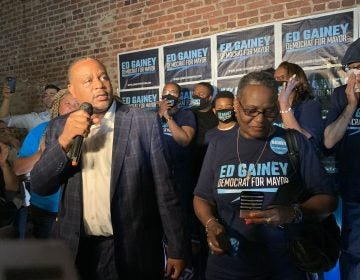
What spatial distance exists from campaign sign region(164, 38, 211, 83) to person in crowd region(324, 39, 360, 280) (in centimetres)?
227

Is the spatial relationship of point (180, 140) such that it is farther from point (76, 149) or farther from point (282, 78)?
point (76, 149)

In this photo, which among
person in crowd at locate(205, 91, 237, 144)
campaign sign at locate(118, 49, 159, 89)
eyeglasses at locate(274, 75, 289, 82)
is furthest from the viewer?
campaign sign at locate(118, 49, 159, 89)

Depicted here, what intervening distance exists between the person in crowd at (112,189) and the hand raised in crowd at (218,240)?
0.80 ft

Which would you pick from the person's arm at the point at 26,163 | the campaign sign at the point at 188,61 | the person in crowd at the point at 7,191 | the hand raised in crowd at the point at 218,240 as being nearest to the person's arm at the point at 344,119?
the hand raised in crowd at the point at 218,240

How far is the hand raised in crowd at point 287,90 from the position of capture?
3219 millimetres

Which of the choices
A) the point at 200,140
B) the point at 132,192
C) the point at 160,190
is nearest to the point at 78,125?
the point at 132,192

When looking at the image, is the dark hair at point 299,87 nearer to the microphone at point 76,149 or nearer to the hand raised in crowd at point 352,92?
the hand raised in crowd at point 352,92

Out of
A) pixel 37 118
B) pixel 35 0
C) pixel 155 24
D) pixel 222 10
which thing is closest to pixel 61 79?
pixel 37 118

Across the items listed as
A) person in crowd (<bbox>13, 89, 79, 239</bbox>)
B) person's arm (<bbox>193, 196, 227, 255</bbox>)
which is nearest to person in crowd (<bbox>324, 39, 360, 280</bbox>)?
person's arm (<bbox>193, 196, 227, 255</bbox>)

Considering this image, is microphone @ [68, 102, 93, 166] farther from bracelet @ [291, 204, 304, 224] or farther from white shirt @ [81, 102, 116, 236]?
bracelet @ [291, 204, 304, 224]

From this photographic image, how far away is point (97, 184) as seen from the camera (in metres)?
2.08

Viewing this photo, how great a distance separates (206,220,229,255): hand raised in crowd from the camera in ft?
6.36

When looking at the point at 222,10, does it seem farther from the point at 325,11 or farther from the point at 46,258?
the point at 46,258

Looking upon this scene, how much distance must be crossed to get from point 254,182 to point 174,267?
632 millimetres
